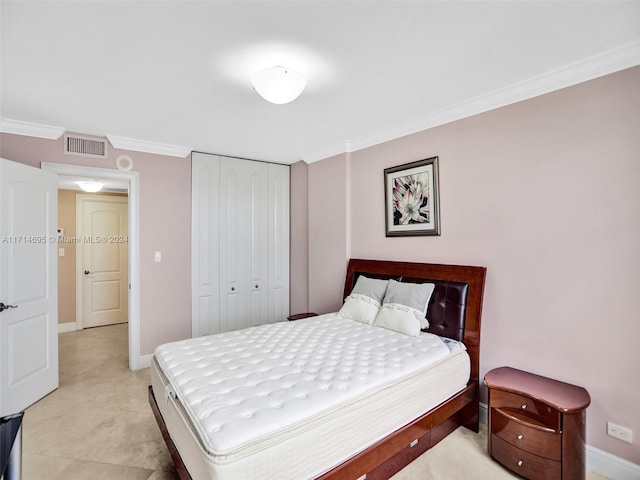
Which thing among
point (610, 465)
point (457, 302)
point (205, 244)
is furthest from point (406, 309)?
→ point (205, 244)

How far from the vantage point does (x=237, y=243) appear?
166 inches

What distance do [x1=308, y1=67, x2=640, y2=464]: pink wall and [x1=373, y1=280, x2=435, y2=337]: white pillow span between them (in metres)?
0.37

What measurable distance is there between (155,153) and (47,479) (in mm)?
3001

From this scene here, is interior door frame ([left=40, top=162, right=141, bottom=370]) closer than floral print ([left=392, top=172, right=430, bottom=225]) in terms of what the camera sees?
No

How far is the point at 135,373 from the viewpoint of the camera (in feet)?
11.4

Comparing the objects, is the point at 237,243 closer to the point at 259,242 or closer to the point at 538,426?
the point at 259,242

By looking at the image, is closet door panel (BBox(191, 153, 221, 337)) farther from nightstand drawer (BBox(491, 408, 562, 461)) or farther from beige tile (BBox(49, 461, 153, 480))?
nightstand drawer (BBox(491, 408, 562, 461))

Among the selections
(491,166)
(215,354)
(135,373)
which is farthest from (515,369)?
(135,373)

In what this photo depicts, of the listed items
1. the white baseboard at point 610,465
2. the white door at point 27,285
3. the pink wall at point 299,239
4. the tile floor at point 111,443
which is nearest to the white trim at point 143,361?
the tile floor at point 111,443

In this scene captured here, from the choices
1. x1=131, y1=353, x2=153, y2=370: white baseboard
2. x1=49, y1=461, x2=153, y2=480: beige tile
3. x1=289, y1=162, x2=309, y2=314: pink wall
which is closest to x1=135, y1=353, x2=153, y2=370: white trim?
x1=131, y1=353, x2=153, y2=370: white baseboard

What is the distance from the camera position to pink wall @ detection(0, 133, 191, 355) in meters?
3.60

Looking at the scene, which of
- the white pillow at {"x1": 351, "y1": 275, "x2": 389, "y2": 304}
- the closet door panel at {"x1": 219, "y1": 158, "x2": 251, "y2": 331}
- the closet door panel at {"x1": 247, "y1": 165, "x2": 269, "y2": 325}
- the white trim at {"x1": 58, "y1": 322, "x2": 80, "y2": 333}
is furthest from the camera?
the white trim at {"x1": 58, "y1": 322, "x2": 80, "y2": 333}

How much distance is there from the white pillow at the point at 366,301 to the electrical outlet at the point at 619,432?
64.3 inches

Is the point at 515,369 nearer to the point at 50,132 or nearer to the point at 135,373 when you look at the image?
the point at 135,373
